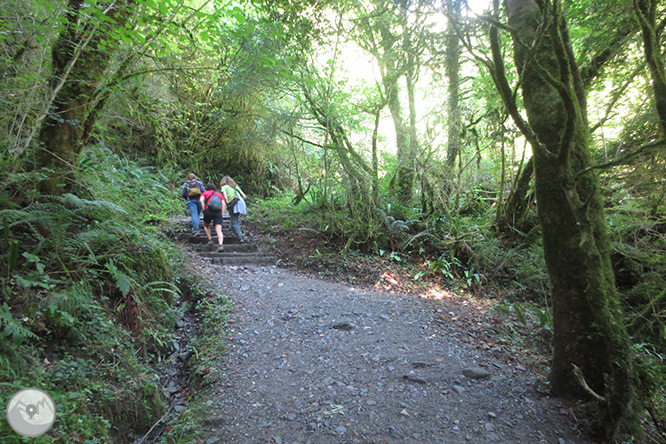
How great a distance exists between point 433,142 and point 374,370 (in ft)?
21.1

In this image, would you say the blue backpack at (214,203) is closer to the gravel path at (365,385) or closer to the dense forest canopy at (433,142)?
the dense forest canopy at (433,142)

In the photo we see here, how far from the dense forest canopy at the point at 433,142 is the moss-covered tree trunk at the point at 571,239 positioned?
0.05 ft

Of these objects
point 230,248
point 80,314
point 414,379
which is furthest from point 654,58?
point 230,248

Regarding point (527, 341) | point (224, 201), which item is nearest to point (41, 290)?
point (224, 201)

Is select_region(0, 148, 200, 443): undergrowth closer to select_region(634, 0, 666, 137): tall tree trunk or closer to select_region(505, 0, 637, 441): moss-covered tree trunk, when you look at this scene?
select_region(505, 0, 637, 441): moss-covered tree trunk

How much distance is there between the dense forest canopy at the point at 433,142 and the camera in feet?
9.22

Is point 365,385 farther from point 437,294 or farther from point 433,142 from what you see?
point 433,142

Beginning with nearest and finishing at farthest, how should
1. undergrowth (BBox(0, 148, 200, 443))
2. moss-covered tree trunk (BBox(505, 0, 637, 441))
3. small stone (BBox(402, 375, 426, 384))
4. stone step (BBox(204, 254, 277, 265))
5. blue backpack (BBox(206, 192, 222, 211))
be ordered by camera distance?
undergrowth (BBox(0, 148, 200, 443)) < moss-covered tree trunk (BBox(505, 0, 637, 441)) < small stone (BBox(402, 375, 426, 384)) < stone step (BBox(204, 254, 277, 265)) < blue backpack (BBox(206, 192, 222, 211))

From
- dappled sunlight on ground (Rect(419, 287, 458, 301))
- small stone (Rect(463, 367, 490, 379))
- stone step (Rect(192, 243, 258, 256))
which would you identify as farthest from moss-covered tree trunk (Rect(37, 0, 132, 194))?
dappled sunlight on ground (Rect(419, 287, 458, 301))

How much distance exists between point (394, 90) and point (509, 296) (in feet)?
24.2

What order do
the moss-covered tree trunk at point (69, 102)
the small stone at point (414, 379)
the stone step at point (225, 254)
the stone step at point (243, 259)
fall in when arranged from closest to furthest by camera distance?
the small stone at point (414, 379)
the moss-covered tree trunk at point (69, 102)
the stone step at point (243, 259)
the stone step at point (225, 254)

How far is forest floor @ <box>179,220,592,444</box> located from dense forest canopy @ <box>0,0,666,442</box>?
2.53 ft

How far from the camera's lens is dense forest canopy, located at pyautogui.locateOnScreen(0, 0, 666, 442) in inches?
111

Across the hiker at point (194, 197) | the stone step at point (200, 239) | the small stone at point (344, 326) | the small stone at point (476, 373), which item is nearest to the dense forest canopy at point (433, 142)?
the small stone at point (476, 373)
